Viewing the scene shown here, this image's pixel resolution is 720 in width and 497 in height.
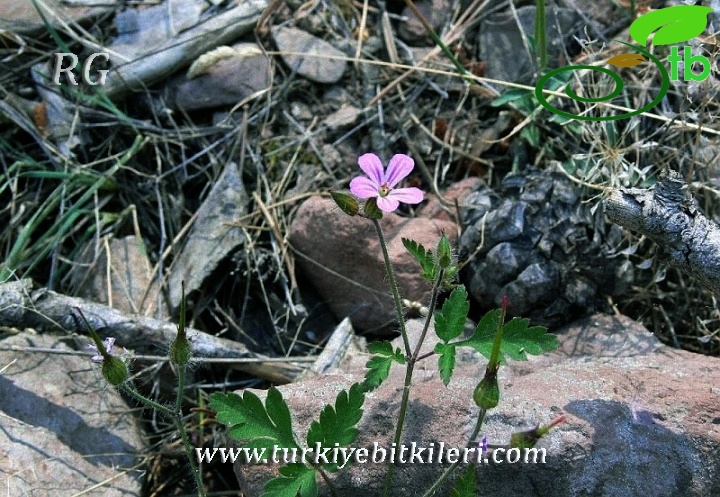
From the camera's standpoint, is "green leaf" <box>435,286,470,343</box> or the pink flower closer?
the pink flower

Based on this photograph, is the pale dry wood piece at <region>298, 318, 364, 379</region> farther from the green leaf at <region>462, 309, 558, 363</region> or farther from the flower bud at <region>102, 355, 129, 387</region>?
the flower bud at <region>102, 355, 129, 387</region>

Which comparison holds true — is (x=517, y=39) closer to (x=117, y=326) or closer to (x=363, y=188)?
(x=363, y=188)

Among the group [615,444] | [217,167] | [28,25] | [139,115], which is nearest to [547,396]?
[615,444]

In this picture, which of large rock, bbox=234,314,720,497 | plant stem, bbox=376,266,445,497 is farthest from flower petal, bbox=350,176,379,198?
large rock, bbox=234,314,720,497

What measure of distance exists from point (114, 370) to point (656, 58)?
253 cm

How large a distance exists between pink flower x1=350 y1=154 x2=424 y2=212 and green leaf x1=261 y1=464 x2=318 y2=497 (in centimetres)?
79

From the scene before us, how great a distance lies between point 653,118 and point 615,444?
164 cm

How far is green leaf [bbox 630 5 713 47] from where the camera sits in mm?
3404

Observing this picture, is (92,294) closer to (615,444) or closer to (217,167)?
(217,167)

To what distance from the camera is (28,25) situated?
150 inches

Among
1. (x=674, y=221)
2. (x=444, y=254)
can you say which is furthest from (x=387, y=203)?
(x=674, y=221)

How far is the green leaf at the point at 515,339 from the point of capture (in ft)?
7.75

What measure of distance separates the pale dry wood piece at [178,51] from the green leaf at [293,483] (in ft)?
7.09

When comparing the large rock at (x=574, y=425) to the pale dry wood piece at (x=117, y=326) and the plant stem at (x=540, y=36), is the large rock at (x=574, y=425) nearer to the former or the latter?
the pale dry wood piece at (x=117, y=326)
